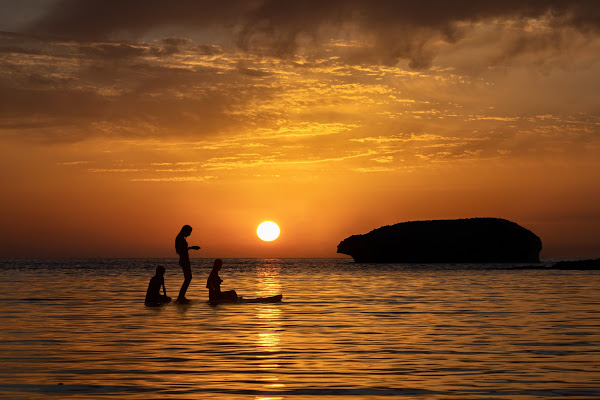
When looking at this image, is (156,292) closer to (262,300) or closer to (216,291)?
(216,291)

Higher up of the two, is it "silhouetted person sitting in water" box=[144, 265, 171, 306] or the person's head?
the person's head

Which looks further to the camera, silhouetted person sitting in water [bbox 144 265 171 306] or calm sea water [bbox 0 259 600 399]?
silhouetted person sitting in water [bbox 144 265 171 306]

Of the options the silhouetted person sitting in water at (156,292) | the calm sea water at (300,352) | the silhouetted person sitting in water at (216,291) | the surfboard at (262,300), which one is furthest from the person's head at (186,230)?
the surfboard at (262,300)

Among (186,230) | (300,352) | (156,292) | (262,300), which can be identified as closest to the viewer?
(300,352)

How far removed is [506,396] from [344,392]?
7.68 feet

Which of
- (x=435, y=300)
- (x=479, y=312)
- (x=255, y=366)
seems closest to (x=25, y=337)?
(x=255, y=366)

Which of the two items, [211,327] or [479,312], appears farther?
[479,312]

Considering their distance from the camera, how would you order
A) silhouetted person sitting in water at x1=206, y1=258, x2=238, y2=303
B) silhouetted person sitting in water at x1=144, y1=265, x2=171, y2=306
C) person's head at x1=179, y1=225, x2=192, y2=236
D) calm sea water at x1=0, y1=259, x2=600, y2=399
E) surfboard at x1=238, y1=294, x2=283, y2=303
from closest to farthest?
1. calm sea water at x1=0, y1=259, x2=600, y2=399
2. person's head at x1=179, y1=225, x2=192, y2=236
3. silhouetted person sitting in water at x1=144, y1=265, x2=171, y2=306
4. silhouetted person sitting in water at x1=206, y1=258, x2=238, y2=303
5. surfboard at x1=238, y1=294, x2=283, y2=303

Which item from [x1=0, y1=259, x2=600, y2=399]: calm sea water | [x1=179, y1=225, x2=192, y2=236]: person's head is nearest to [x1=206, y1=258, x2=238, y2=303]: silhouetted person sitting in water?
[x1=0, y1=259, x2=600, y2=399]: calm sea water

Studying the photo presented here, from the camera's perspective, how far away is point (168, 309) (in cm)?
2984

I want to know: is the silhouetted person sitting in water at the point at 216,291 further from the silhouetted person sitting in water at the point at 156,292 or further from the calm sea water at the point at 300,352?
the silhouetted person sitting in water at the point at 156,292

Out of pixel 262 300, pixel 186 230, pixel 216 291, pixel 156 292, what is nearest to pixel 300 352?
pixel 186 230

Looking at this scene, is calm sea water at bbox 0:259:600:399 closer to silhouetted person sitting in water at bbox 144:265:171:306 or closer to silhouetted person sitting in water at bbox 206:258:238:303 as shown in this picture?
silhouetted person sitting in water at bbox 144:265:171:306

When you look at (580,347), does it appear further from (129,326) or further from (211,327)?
(129,326)
